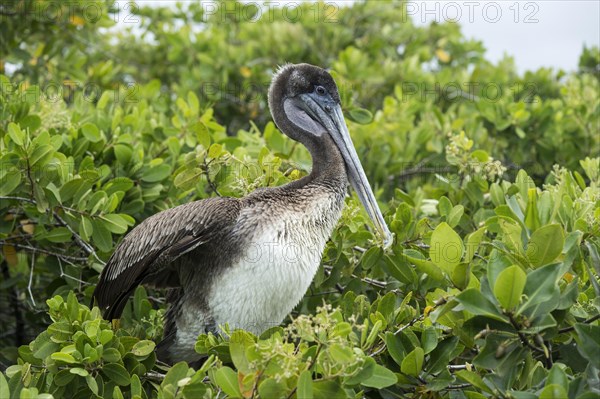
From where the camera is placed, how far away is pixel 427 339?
3.29 m

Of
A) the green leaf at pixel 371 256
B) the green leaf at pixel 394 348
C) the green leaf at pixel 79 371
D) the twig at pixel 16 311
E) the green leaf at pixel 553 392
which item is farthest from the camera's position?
the twig at pixel 16 311

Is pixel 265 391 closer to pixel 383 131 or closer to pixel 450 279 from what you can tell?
pixel 450 279

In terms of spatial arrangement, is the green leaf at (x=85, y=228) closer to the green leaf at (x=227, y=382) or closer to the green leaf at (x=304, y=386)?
the green leaf at (x=227, y=382)

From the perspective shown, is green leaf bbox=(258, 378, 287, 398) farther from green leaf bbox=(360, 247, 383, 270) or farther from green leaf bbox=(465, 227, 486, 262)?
green leaf bbox=(360, 247, 383, 270)

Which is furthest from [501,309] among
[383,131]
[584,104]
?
[584,104]

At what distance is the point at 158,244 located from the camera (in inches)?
164

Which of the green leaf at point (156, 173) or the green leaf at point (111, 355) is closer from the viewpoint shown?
the green leaf at point (111, 355)

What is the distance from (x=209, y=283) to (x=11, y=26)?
4103mm

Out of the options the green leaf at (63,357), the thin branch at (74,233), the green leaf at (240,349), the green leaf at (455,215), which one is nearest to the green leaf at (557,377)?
the green leaf at (240,349)

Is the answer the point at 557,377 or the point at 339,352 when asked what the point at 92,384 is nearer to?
the point at 339,352

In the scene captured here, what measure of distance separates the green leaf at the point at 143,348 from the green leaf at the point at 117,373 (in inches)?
5.4

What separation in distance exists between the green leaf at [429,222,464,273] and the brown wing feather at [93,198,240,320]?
1.19m

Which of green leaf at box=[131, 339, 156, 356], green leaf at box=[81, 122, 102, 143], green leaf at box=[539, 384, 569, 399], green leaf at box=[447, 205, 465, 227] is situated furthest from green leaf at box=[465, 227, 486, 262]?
green leaf at box=[81, 122, 102, 143]

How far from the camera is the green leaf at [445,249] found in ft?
10.8
